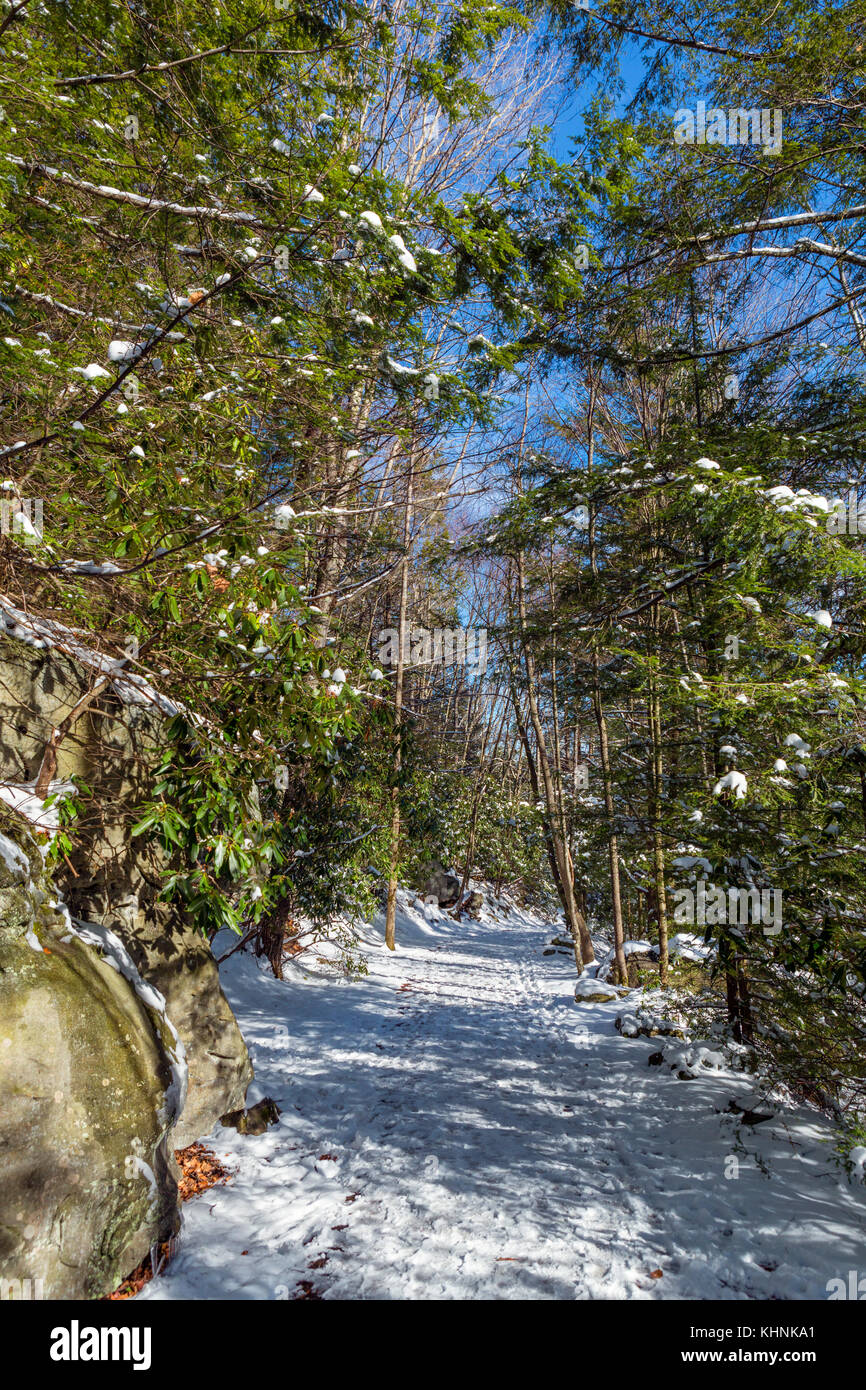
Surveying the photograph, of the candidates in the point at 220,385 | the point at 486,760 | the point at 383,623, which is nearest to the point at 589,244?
the point at 220,385

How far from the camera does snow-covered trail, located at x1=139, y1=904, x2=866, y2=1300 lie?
9.29 feet

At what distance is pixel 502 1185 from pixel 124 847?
3315 mm

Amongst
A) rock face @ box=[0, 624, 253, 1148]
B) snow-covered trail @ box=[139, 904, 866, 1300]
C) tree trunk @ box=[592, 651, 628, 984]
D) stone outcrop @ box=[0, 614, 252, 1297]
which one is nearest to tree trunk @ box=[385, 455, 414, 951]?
tree trunk @ box=[592, 651, 628, 984]

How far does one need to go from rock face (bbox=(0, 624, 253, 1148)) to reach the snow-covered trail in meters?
0.60

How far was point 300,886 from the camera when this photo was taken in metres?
7.24

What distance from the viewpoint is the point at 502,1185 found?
3.69 metres
